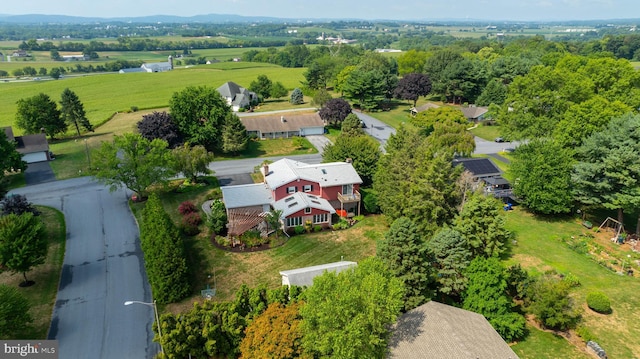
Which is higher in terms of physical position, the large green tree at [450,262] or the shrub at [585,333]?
the large green tree at [450,262]

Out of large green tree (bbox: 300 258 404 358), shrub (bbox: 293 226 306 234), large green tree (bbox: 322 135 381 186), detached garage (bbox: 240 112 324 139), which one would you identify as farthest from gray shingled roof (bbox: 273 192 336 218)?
detached garage (bbox: 240 112 324 139)

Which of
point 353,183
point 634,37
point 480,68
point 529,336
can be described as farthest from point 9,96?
point 634,37

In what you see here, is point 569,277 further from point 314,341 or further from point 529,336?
point 314,341

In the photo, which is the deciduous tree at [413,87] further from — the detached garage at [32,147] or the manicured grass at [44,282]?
the manicured grass at [44,282]

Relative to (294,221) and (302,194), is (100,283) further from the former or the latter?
(302,194)

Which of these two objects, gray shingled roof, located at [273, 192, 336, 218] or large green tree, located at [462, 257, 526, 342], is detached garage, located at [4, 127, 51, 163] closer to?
gray shingled roof, located at [273, 192, 336, 218]

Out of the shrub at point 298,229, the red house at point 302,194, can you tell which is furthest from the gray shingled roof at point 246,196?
the shrub at point 298,229

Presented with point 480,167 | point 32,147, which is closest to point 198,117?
point 32,147
